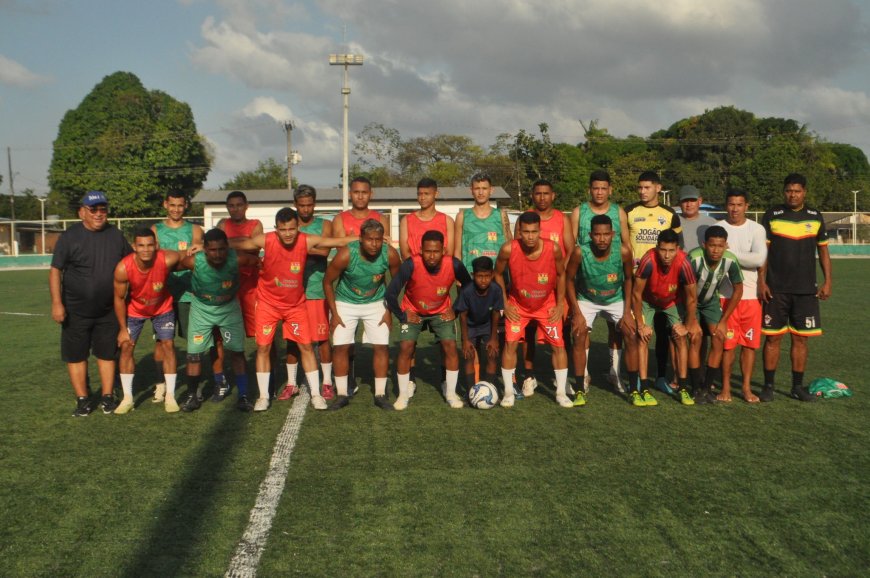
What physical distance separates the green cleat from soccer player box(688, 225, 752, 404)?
0.44 metres

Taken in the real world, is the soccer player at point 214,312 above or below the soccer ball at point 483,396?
above

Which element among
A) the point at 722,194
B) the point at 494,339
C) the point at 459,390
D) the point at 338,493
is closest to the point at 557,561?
the point at 338,493

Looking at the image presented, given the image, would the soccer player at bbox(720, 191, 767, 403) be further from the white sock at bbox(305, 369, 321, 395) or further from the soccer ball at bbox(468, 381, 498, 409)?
the white sock at bbox(305, 369, 321, 395)

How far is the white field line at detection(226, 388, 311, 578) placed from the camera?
3.47 meters

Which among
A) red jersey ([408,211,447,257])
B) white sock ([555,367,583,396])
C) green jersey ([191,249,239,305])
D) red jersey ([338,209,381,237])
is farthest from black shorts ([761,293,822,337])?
green jersey ([191,249,239,305])

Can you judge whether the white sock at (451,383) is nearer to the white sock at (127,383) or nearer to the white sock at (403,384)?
the white sock at (403,384)

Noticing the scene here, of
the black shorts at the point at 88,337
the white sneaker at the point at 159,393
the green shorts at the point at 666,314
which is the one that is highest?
the green shorts at the point at 666,314

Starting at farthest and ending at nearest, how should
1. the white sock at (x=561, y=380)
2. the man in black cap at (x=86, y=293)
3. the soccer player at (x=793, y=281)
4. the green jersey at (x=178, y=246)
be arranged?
the green jersey at (x=178, y=246)
the soccer player at (x=793, y=281)
the white sock at (x=561, y=380)
the man in black cap at (x=86, y=293)

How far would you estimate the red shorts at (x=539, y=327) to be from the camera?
6.63 meters

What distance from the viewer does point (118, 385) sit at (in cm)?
782

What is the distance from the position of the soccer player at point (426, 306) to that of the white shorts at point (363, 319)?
0.68ft

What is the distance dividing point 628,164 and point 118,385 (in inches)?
2034

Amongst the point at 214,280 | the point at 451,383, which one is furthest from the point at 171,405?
the point at 451,383

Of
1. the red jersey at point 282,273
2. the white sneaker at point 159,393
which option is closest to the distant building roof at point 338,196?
the white sneaker at point 159,393
